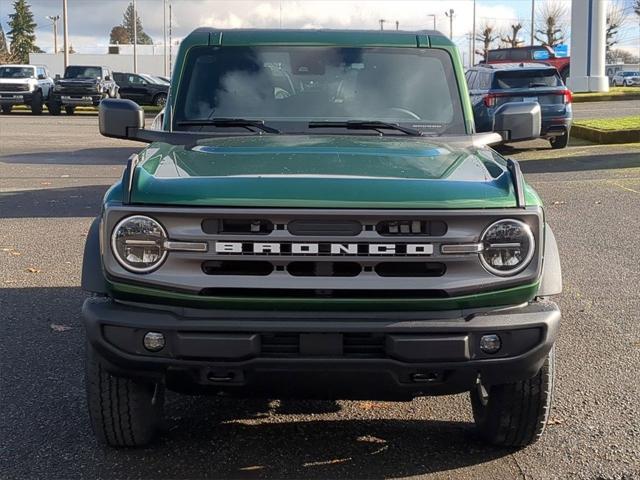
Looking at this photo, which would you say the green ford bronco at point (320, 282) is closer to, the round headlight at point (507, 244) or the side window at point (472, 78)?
the round headlight at point (507, 244)

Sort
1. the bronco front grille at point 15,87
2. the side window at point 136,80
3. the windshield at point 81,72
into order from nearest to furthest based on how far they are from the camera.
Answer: the bronco front grille at point 15,87 < the windshield at point 81,72 < the side window at point 136,80

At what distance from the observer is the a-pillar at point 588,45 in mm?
32750

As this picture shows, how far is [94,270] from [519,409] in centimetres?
187

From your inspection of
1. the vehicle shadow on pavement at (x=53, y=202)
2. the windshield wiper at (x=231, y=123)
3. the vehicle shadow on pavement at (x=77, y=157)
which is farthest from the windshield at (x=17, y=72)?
the windshield wiper at (x=231, y=123)

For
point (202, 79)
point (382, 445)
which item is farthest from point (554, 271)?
point (202, 79)

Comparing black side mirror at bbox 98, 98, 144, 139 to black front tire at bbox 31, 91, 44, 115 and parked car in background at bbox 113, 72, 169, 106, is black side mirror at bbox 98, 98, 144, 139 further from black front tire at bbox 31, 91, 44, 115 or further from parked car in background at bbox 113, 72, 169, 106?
parked car in background at bbox 113, 72, 169, 106

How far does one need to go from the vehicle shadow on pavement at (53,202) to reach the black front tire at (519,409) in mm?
7423

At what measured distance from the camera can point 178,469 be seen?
3787 millimetres

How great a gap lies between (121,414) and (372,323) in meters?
1.22

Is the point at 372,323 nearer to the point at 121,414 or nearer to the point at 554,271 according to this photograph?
the point at 554,271

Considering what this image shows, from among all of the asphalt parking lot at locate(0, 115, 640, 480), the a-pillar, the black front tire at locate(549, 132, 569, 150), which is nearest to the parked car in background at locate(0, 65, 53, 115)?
the a-pillar

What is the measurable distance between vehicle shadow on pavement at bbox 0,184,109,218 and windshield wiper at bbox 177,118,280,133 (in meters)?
5.98

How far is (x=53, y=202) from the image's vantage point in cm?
1148

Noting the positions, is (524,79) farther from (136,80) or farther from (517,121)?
(136,80)
